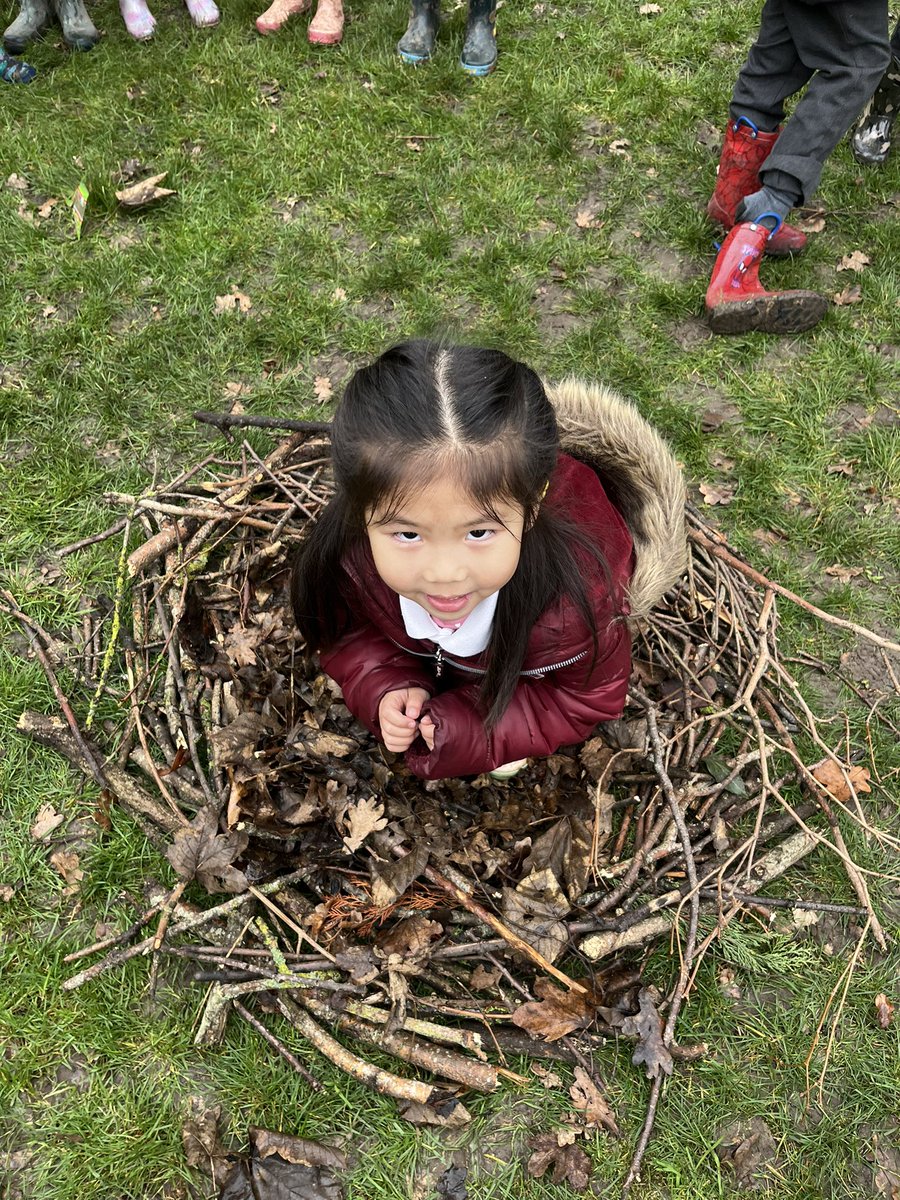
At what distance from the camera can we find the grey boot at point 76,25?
17.0 feet

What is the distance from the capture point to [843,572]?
3535 mm

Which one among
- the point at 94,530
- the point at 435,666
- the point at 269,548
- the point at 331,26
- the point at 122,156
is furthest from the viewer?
the point at 331,26

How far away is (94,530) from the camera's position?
350 cm

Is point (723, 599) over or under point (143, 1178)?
over

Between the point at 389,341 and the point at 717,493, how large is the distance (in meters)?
1.74

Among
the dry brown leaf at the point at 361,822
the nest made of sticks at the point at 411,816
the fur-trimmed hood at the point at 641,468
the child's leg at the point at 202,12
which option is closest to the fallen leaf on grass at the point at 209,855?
the nest made of sticks at the point at 411,816

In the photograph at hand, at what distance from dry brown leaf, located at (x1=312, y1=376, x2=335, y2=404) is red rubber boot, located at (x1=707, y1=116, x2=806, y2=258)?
91.1 inches

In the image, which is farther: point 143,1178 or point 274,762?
point 274,762

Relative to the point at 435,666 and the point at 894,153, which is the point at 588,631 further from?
the point at 894,153

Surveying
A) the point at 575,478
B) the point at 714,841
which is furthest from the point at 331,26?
the point at 714,841

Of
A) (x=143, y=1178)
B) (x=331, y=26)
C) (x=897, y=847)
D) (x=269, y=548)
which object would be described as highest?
(x=331, y=26)

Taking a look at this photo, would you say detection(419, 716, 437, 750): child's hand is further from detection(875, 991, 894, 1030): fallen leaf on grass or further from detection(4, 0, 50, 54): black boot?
detection(4, 0, 50, 54): black boot

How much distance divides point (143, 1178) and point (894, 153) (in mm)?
6007

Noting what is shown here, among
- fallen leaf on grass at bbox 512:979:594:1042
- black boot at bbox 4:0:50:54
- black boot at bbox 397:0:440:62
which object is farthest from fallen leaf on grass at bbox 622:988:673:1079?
black boot at bbox 4:0:50:54
